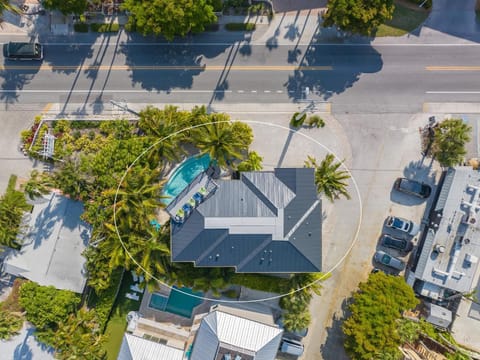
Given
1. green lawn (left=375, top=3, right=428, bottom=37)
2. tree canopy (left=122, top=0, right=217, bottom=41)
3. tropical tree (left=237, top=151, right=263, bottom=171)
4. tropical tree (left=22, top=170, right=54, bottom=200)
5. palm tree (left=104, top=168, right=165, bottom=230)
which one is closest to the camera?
tree canopy (left=122, top=0, right=217, bottom=41)

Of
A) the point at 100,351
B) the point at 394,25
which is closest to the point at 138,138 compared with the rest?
the point at 100,351

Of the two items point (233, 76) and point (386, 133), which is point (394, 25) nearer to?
point (386, 133)

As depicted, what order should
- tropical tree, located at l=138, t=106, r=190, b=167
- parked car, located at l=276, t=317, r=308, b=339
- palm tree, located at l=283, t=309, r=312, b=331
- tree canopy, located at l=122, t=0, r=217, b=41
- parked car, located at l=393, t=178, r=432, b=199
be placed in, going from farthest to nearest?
parked car, located at l=393, t=178, r=432, b=199 < parked car, located at l=276, t=317, r=308, b=339 < tropical tree, located at l=138, t=106, r=190, b=167 < palm tree, located at l=283, t=309, r=312, b=331 < tree canopy, located at l=122, t=0, r=217, b=41

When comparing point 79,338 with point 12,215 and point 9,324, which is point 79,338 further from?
point 12,215

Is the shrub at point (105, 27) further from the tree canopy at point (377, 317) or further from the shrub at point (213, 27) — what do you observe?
the tree canopy at point (377, 317)

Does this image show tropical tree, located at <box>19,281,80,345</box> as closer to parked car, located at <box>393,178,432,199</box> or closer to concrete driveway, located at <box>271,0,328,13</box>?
parked car, located at <box>393,178,432,199</box>

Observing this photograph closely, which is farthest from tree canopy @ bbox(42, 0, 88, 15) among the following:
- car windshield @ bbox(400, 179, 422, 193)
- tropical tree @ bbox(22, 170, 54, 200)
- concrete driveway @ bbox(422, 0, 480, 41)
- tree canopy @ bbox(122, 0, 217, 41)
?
car windshield @ bbox(400, 179, 422, 193)
